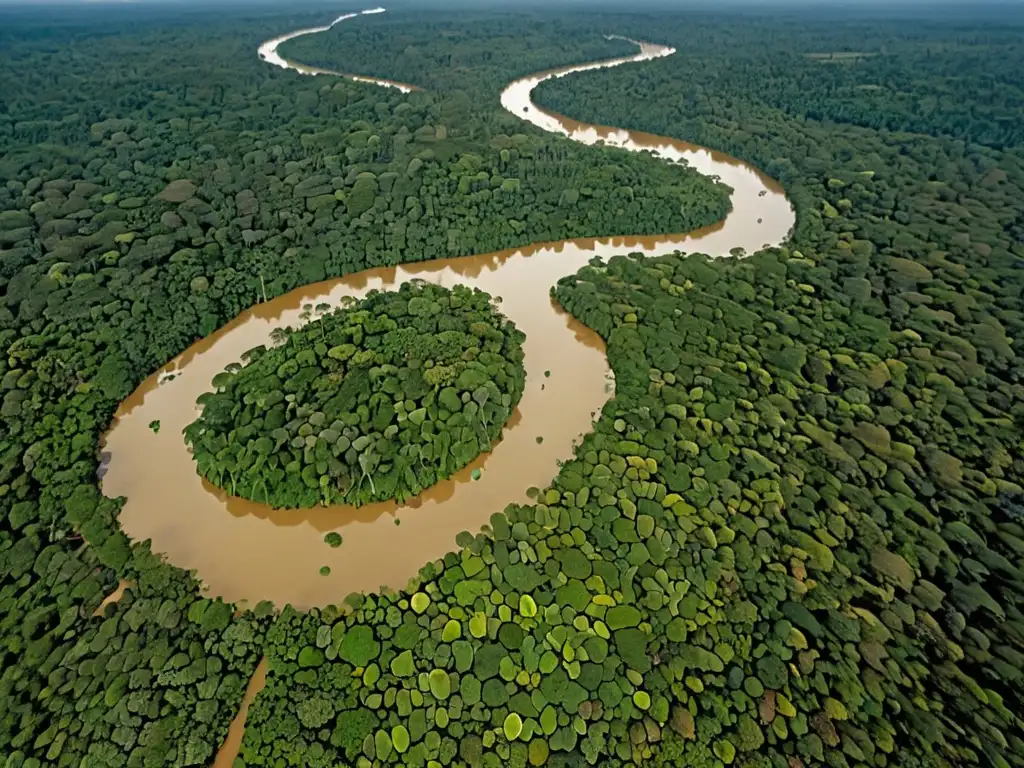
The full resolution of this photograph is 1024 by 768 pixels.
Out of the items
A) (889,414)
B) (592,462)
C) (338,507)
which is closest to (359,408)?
(338,507)

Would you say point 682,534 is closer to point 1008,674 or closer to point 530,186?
point 1008,674

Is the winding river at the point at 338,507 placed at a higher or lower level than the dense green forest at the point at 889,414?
lower

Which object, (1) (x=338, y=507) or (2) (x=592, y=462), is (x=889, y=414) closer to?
(2) (x=592, y=462)

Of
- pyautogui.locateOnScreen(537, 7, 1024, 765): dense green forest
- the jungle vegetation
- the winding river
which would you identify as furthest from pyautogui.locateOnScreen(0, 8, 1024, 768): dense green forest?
the jungle vegetation

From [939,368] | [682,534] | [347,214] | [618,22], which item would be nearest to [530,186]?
[347,214]

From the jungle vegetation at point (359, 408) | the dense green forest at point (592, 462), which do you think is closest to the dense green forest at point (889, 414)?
the dense green forest at point (592, 462)

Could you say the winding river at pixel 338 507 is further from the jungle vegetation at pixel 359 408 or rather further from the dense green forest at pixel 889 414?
the dense green forest at pixel 889 414
